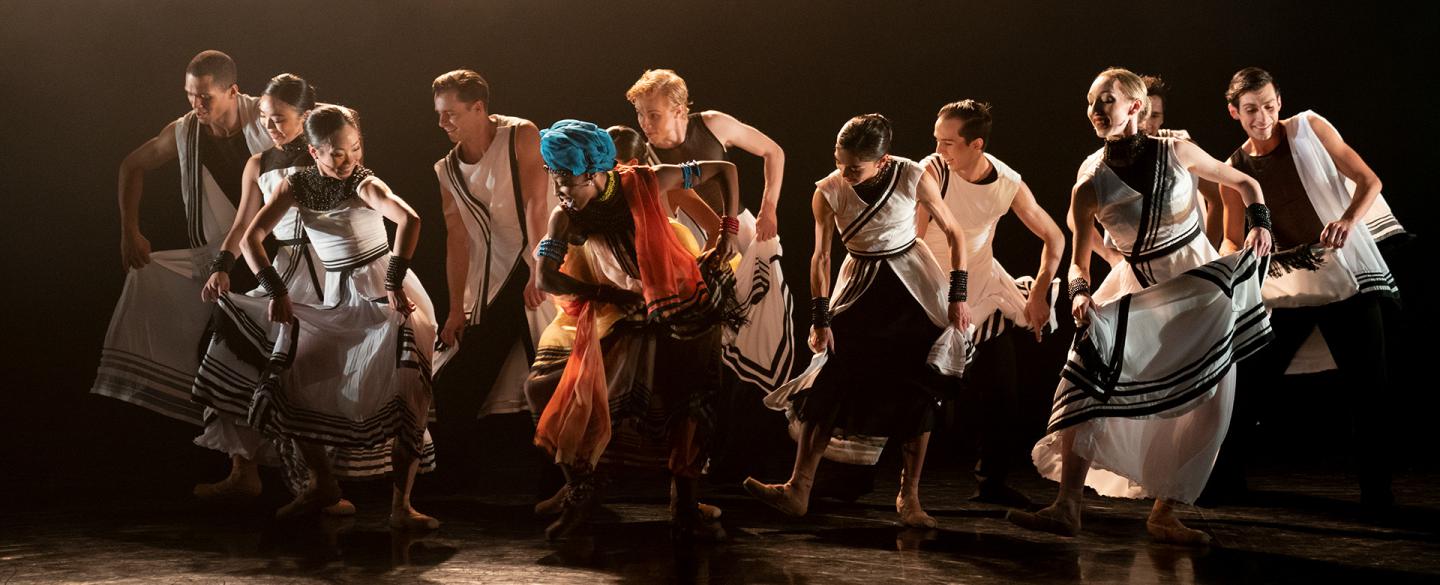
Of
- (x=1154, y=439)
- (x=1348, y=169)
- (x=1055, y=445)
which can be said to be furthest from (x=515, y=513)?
(x=1348, y=169)

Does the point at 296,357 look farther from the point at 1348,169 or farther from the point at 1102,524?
the point at 1348,169

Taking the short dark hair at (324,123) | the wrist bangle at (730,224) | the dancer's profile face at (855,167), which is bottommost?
the wrist bangle at (730,224)

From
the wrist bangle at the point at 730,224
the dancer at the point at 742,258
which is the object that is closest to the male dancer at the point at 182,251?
the dancer at the point at 742,258

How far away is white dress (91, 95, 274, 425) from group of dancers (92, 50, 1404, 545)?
0.01 m

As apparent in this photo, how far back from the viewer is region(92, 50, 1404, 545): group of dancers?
13.2 ft

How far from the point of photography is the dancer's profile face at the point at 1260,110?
4738 mm

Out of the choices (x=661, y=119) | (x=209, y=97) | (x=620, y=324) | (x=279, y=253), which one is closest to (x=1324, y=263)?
(x=661, y=119)

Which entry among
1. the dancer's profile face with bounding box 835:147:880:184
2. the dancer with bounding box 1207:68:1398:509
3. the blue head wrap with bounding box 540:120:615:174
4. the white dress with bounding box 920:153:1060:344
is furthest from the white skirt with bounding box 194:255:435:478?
the dancer with bounding box 1207:68:1398:509

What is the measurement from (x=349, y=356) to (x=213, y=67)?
4.99 feet

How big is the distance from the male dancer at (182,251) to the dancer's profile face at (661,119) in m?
1.46

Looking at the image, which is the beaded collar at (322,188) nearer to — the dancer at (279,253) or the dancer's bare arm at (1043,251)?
the dancer at (279,253)

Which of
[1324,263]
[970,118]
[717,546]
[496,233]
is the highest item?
[970,118]

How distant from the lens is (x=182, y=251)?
5516 mm

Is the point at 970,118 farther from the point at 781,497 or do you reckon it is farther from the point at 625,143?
the point at 781,497
